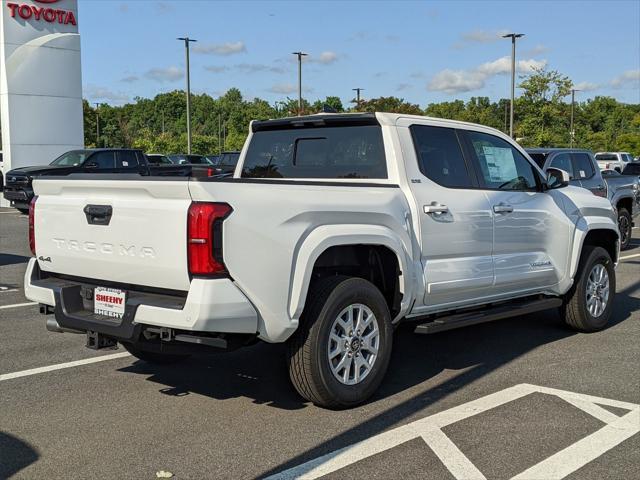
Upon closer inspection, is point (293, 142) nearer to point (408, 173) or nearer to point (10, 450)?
point (408, 173)

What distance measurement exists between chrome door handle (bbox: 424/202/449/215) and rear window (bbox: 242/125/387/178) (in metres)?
0.40

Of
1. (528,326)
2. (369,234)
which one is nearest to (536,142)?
(528,326)

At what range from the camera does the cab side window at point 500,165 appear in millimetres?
6086

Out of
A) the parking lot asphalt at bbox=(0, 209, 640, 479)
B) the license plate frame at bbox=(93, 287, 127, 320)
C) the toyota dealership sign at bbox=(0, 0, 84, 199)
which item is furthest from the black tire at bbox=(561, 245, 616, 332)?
the toyota dealership sign at bbox=(0, 0, 84, 199)

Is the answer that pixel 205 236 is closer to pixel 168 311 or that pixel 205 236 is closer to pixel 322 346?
pixel 168 311

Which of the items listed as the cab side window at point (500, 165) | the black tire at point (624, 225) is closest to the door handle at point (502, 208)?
the cab side window at point (500, 165)

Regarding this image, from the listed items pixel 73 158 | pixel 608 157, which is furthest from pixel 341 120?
pixel 608 157

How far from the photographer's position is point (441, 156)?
18.8ft

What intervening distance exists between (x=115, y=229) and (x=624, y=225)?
12.4 metres

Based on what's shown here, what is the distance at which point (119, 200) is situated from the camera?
4.37 metres

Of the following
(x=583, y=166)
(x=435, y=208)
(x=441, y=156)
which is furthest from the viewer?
(x=583, y=166)

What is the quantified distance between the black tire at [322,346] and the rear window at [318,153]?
106cm

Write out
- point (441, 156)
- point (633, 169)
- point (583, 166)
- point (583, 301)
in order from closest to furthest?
point (441, 156) < point (583, 301) < point (583, 166) < point (633, 169)

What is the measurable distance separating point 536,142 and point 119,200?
4289 cm
